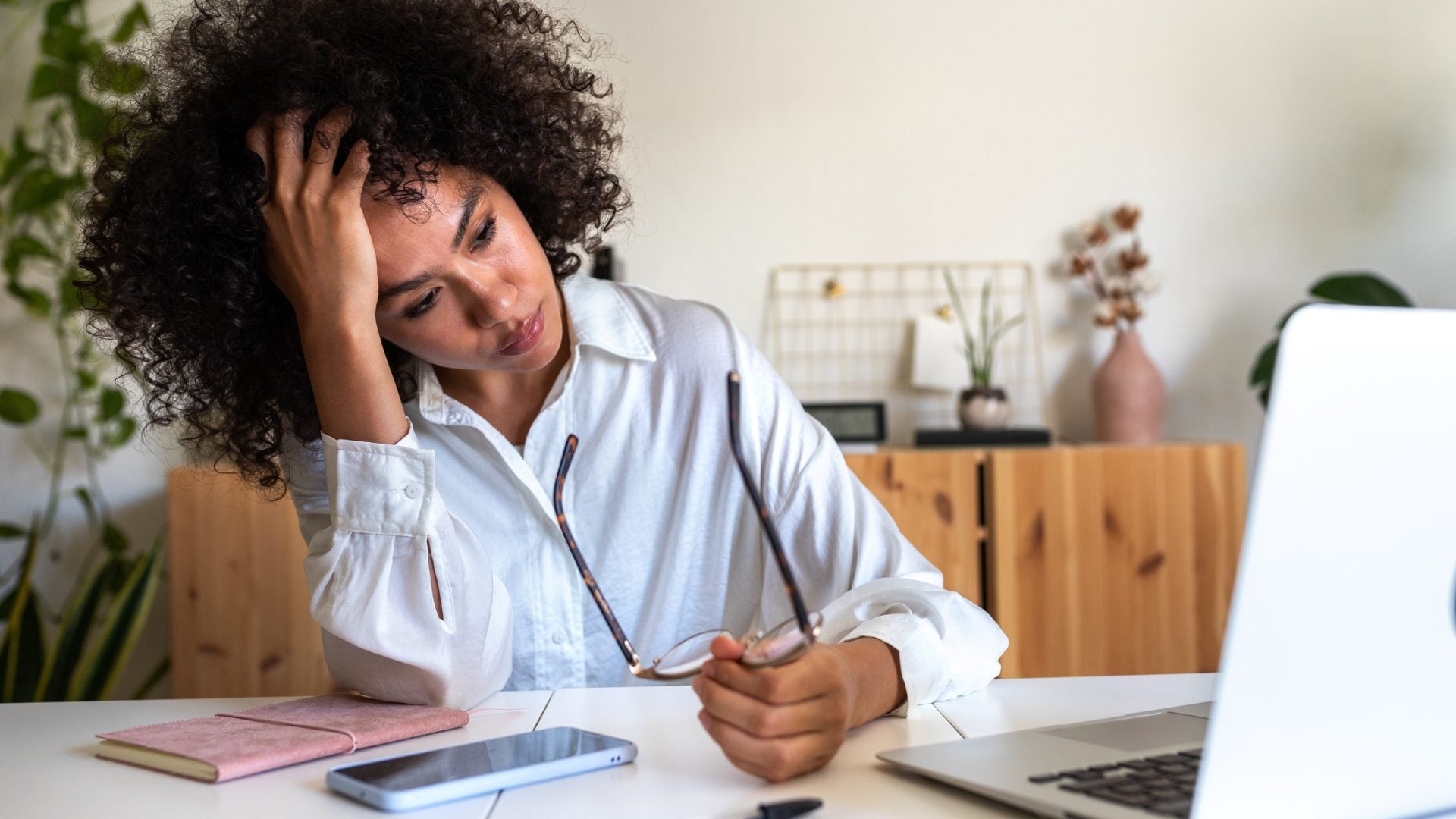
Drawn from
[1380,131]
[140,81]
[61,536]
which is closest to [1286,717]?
[140,81]

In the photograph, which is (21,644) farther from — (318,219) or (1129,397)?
(1129,397)

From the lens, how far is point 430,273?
3.76ft

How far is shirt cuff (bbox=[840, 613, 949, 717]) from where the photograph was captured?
0.95 meters

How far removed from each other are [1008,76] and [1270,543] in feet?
8.14

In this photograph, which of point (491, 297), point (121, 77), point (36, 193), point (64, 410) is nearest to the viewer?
point (491, 297)

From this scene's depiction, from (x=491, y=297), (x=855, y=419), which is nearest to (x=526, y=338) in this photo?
(x=491, y=297)

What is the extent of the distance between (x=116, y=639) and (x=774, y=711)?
210cm

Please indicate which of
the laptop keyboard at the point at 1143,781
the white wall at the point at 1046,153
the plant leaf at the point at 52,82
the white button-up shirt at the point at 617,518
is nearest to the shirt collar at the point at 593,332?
the white button-up shirt at the point at 617,518

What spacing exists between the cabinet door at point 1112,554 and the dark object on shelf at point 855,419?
0.30 m

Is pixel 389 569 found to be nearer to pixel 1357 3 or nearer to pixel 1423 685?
pixel 1423 685

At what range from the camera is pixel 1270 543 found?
1.65ft

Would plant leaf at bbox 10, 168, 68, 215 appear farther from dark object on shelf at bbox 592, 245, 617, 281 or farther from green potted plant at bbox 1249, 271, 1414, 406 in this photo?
green potted plant at bbox 1249, 271, 1414, 406

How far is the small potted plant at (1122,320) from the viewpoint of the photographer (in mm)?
2584

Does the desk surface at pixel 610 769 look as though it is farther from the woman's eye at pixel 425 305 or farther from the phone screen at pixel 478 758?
the woman's eye at pixel 425 305
